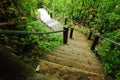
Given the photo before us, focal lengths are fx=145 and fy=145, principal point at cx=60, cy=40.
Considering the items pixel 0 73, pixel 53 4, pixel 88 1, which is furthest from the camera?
pixel 53 4

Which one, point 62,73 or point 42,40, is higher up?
point 62,73

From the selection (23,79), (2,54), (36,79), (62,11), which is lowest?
(62,11)

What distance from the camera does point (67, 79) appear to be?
3.15m

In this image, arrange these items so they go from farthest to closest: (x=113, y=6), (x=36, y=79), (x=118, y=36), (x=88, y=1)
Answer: (x=88, y=1)
(x=113, y=6)
(x=118, y=36)
(x=36, y=79)

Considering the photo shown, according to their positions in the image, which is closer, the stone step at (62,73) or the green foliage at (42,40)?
the stone step at (62,73)

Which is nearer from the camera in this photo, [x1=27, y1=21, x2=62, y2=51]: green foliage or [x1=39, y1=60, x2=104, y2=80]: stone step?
[x1=39, y1=60, x2=104, y2=80]: stone step

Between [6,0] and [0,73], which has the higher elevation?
[6,0]

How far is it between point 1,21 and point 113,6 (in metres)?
6.26

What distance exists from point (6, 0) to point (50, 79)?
2.64 meters

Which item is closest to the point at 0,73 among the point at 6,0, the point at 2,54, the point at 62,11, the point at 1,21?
the point at 2,54

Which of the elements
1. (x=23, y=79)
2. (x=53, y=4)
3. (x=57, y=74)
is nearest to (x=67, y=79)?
(x=57, y=74)

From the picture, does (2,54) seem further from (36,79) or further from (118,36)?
(118,36)

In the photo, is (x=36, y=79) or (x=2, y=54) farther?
(x=36, y=79)

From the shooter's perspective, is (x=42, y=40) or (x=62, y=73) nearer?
(x=62, y=73)
